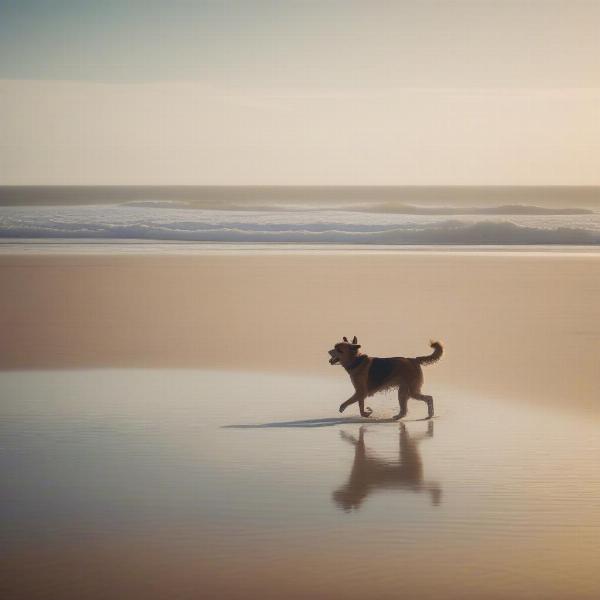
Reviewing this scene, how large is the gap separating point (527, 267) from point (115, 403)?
48.7ft

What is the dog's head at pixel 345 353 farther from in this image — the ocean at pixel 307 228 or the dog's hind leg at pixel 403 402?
the ocean at pixel 307 228

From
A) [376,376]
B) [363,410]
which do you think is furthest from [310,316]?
[363,410]

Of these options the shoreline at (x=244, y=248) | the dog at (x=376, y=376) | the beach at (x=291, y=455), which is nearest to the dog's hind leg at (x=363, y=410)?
the dog at (x=376, y=376)

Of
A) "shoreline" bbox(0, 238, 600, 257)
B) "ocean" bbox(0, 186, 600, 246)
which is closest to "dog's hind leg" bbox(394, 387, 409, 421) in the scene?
"shoreline" bbox(0, 238, 600, 257)

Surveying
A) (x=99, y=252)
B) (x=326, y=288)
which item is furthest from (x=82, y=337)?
(x=99, y=252)

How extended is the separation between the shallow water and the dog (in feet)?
0.71

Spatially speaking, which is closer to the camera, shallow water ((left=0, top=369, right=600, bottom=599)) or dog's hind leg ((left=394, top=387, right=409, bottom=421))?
shallow water ((left=0, top=369, right=600, bottom=599))

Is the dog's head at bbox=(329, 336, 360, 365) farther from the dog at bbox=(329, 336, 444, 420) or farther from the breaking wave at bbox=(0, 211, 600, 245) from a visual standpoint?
the breaking wave at bbox=(0, 211, 600, 245)

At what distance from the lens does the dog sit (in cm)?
844

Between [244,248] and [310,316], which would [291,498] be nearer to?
[310,316]

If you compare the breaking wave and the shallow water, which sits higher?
the shallow water

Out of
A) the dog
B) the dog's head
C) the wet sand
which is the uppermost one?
the dog's head

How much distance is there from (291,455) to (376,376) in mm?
1658

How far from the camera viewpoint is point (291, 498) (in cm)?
605
